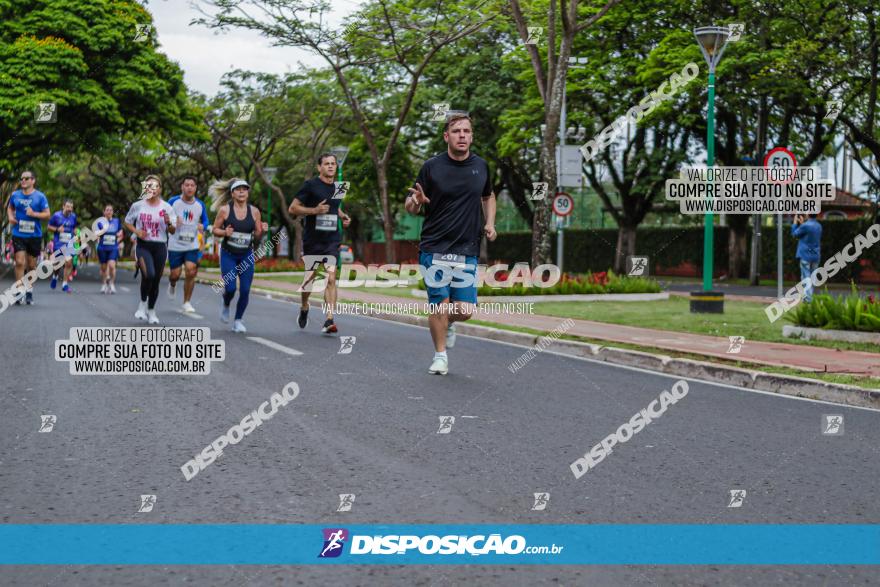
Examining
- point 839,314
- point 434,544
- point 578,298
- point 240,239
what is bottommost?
point 434,544

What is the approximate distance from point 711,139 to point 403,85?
23.6 meters

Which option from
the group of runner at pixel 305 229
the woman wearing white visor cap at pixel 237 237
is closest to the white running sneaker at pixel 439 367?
the group of runner at pixel 305 229

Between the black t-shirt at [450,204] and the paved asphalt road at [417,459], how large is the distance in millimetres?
1161

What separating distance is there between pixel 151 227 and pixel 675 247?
30627 mm

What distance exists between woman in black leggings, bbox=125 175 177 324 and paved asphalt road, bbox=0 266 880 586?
3.19m

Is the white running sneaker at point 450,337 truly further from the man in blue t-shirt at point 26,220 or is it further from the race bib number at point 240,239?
the man in blue t-shirt at point 26,220

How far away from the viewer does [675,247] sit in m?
39.3

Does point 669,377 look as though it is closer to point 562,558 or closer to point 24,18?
point 562,558

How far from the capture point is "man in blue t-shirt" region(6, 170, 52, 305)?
1487 cm

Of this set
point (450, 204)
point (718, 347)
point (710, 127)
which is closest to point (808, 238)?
point (710, 127)

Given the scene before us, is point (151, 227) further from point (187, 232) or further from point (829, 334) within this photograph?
point (829, 334)

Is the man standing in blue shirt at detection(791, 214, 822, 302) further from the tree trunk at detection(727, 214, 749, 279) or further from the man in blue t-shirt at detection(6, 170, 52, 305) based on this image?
the tree trunk at detection(727, 214, 749, 279)

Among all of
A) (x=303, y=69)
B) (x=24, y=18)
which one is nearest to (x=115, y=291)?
(x=24, y=18)

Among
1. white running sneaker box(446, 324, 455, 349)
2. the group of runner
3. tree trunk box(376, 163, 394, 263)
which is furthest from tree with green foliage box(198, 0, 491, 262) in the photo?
white running sneaker box(446, 324, 455, 349)
